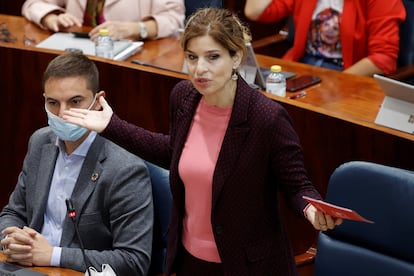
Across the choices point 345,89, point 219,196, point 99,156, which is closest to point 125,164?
point 99,156

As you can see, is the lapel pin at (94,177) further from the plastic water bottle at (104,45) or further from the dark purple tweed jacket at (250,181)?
the plastic water bottle at (104,45)

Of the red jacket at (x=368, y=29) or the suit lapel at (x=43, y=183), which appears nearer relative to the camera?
the suit lapel at (x=43, y=183)

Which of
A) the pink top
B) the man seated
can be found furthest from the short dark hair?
the pink top

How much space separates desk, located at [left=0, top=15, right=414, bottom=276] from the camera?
2266mm

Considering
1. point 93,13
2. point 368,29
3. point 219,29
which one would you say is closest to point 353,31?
point 368,29

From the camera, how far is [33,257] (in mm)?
1962

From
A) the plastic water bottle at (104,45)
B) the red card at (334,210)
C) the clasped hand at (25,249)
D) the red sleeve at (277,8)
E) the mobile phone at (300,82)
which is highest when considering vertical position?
the red card at (334,210)

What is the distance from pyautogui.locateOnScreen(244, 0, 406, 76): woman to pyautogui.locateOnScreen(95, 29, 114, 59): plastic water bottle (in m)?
0.72

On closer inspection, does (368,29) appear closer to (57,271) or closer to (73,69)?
(73,69)

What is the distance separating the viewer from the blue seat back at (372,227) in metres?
1.79

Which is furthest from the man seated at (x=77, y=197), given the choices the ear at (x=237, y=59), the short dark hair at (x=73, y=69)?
the ear at (x=237, y=59)

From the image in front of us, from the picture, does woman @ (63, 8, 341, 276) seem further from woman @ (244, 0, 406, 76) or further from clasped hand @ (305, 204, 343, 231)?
woman @ (244, 0, 406, 76)

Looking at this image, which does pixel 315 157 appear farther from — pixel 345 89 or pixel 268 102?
pixel 268 102

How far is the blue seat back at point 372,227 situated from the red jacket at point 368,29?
1428mm
